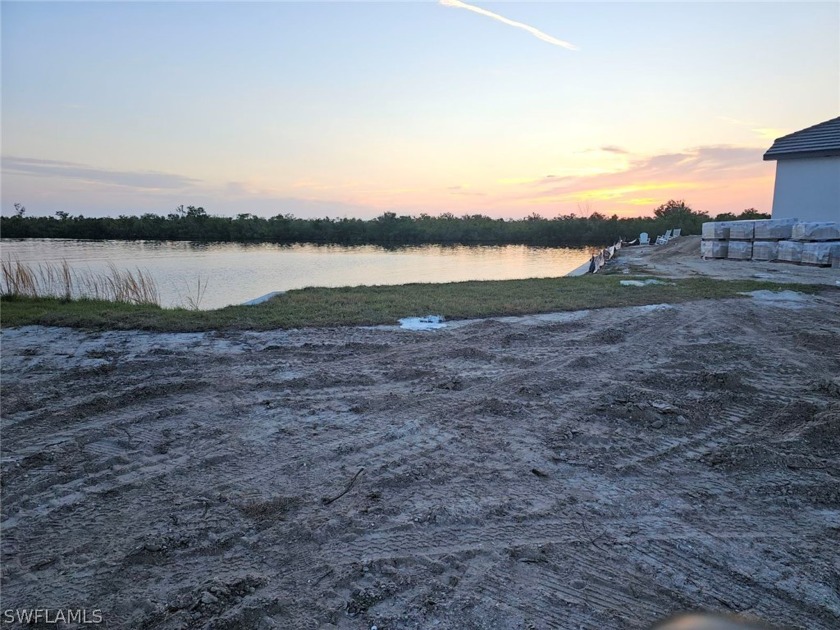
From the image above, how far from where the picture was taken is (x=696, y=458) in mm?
3512

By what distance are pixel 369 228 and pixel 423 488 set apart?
5154cm

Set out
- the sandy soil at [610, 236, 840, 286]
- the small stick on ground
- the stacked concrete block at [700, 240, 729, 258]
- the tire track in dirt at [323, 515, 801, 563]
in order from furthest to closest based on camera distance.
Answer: the stacked concrete block at [700, 240, 729, 258]
the sandy soil at [610, 236, 840, 286]
the small stick on ground
the tire track in dirt at [323, 515, 801, 563]

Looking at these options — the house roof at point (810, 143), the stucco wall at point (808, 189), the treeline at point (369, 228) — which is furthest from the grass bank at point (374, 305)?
the treeline at point (369, 228)

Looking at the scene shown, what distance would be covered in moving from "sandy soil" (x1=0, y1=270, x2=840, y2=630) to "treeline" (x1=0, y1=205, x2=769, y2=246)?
38326 millimetres

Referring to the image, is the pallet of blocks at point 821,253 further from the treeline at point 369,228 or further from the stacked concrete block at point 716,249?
the treeline at point 369,228

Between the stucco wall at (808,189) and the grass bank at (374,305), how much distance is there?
1055cm

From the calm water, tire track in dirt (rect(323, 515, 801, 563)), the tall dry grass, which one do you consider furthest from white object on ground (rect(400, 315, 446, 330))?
the calm water

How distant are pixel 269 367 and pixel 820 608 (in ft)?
16.3

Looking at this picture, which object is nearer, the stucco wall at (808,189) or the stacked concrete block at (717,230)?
the stucco wall at (808,189)

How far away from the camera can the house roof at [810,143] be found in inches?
720

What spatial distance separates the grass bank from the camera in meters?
7.67

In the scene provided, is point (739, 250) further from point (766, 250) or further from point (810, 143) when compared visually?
point (810, 143)

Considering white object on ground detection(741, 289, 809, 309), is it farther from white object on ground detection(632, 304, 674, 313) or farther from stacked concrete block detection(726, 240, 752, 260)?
stacked concrete block detection(726, 240, 752, 260)

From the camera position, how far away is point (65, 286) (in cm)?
1176
